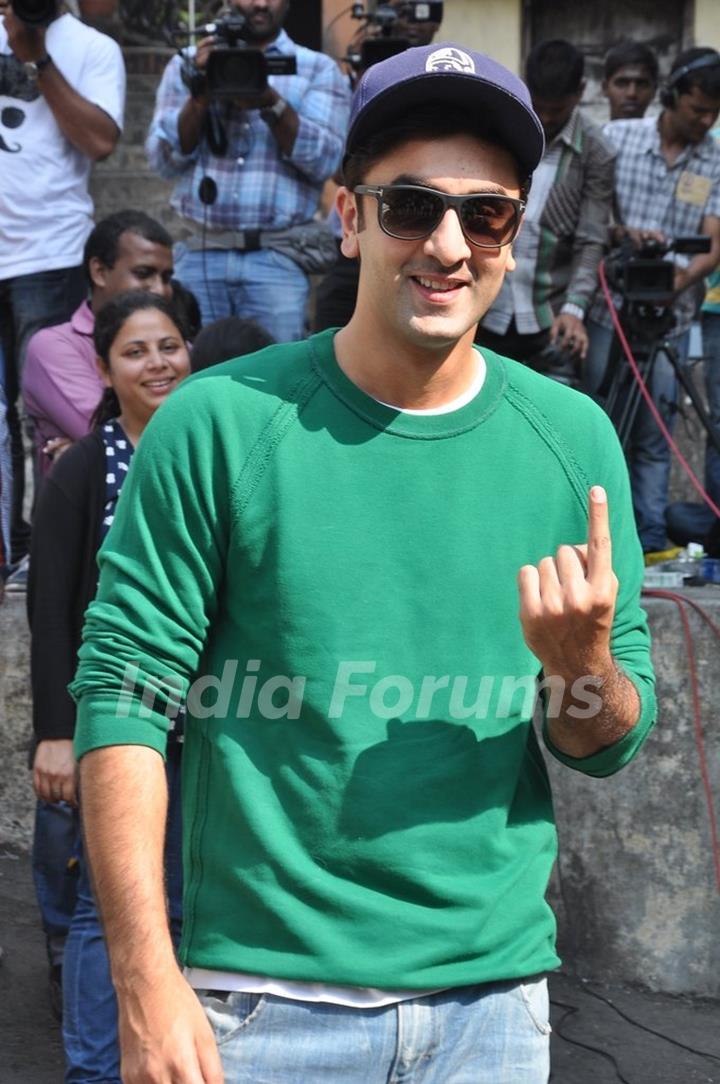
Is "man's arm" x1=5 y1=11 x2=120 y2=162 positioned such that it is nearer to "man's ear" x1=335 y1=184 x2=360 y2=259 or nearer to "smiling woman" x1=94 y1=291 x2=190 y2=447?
"smiling woman" x1=94 y1=291 x2=190 y2=447

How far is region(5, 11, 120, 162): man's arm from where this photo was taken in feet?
20.0

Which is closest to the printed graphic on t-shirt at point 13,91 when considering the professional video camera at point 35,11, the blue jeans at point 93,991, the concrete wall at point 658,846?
the professional video camera at point 35,11

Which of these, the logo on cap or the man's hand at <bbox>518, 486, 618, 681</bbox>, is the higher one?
the logo on cap

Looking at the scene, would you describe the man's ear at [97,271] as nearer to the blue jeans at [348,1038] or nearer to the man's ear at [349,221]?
the man's ear at [349,221]

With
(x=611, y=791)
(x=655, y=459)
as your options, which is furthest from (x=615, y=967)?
(x=655, y=459)

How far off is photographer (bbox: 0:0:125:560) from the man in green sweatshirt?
431 centimetres

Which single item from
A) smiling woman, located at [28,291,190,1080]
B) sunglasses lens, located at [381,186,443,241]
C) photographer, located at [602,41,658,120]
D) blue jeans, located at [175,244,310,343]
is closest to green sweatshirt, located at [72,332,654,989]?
sunglasses lens, located at [381,186,443,241]

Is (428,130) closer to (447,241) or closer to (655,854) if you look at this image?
(447,241)

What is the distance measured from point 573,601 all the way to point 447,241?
53 centimetres

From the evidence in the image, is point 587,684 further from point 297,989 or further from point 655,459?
point 655,459

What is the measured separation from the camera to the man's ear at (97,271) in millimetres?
5777

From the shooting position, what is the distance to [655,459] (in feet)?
21.5

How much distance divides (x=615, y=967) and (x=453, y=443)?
124 inches

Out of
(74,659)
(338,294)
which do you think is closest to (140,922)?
(74,659)
